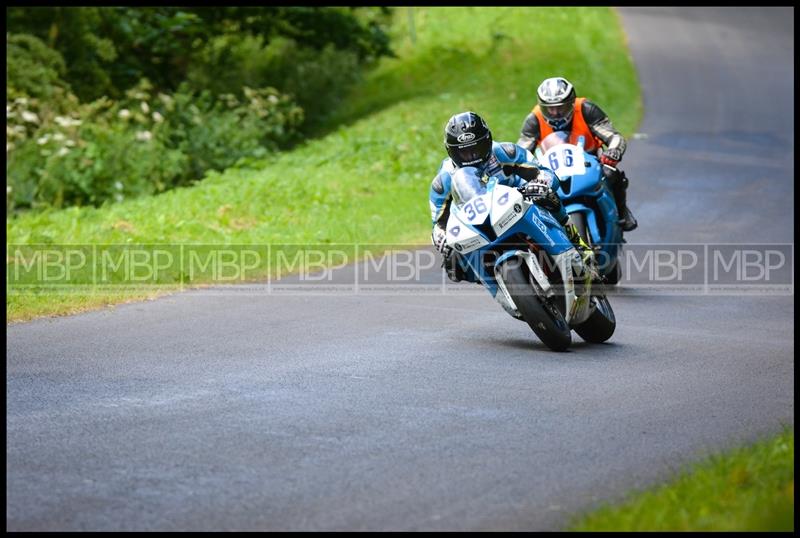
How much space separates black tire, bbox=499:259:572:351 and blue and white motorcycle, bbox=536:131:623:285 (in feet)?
7.82

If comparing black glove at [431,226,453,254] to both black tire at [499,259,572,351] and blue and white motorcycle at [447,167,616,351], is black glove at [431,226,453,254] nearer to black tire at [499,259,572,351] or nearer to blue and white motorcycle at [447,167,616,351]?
blue and white motorcycle at [447,167,616,351]

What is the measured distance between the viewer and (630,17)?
4538cm

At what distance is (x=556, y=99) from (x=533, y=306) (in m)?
3.87

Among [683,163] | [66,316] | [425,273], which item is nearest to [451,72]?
[683,163]

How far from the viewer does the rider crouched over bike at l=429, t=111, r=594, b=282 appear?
980cm

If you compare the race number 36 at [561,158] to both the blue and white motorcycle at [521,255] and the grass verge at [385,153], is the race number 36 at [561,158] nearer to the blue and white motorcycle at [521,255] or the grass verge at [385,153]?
the blue and white motorcycle at [521,255]

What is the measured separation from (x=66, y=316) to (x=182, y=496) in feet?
18.6

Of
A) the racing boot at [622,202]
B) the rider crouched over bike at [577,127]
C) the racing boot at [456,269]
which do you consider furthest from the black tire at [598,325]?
the racing boot at [622,202]

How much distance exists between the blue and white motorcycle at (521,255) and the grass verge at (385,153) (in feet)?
13.0

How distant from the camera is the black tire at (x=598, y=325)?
10.2 metres

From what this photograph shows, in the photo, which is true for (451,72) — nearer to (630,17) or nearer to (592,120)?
(630,17)

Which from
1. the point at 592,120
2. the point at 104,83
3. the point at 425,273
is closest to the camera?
the point at 592,120

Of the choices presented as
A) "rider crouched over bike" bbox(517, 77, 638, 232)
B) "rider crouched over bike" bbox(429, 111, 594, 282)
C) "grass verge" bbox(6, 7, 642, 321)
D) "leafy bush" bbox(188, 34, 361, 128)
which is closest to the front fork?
"rider crouched over bike" bbox(429, 111, 594, 282)

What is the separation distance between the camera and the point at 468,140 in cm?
977
